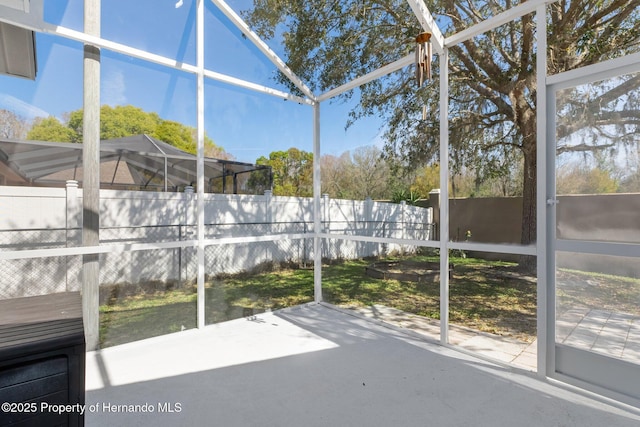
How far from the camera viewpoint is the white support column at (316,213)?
14.4ft

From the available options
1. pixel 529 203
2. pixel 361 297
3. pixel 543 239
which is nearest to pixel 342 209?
pixel 361 297

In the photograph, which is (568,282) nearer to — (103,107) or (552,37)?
(552,37)

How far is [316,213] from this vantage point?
438cm

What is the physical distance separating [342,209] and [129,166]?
2335 mm

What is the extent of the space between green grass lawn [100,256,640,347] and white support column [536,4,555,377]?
0.34 ft

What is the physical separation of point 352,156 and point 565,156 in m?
2.30

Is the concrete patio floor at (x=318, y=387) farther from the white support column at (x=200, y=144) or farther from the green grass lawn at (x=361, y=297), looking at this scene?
the white support column at (x=200, y=144)

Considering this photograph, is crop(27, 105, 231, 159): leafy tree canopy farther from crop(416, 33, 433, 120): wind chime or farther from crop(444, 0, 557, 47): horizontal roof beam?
crop(444, 0, 557, 47): horizontal roof beam

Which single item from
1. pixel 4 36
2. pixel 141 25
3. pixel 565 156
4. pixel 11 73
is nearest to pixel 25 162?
pixel 11 73

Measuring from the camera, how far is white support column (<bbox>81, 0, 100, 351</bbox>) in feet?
9.20

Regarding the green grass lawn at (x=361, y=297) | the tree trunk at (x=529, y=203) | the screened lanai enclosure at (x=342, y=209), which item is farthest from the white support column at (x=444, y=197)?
the tree trunk at (x=529, y=203)

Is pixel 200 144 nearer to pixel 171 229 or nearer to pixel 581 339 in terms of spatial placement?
pixel 171 229

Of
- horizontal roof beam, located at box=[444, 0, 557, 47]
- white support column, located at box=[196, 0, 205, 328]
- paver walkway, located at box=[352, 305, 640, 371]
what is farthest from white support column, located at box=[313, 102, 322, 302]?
horizontal roof beam, located at box=[444, 0, 557, 47]

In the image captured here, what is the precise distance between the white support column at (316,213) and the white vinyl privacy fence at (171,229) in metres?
0.07
